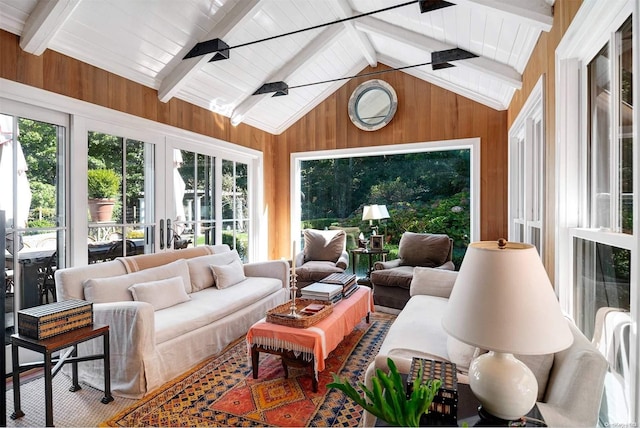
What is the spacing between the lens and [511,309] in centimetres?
101

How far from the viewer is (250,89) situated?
4504mm

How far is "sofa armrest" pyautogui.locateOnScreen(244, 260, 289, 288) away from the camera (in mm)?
4066

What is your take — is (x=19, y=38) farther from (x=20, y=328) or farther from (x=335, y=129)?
(x=335, y=129)

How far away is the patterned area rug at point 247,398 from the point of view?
6.48ft

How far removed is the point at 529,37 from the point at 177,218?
3.73 m

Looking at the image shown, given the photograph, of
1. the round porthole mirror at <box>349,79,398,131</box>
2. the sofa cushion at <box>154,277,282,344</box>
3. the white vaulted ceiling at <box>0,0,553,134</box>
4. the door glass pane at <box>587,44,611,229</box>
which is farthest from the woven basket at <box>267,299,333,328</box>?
the round porthole mirror at <box>349,79,398,131</box>

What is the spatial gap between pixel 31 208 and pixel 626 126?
3608 millimetres

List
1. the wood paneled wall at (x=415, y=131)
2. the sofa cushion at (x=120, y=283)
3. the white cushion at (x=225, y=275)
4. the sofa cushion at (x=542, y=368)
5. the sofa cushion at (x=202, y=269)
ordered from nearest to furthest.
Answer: the sofa cushion at (x=542, y=368) < the sofa cushion at (x=120, y=283) < the sofa cushion at (x=202, y=269) < the white cushion at (x=225, y=275) < the wood paneled wall at (x=415, y=131)

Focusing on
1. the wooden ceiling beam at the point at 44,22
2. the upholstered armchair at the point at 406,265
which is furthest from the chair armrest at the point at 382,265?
the wooden ceiling beam at the point at 44,22

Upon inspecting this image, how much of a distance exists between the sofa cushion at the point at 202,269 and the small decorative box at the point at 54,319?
4.03 ft

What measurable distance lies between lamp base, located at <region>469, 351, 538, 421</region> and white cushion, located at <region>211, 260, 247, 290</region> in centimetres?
283

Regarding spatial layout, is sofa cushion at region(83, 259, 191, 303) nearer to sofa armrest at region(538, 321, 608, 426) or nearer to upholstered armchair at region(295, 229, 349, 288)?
upholstered armchair at region(295, 229, 349, 288)

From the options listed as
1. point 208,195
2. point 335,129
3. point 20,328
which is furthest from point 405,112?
point 20,328

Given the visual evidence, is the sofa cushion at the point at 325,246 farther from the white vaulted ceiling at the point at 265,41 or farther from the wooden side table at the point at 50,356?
the wooden side table at the point at 50,356
